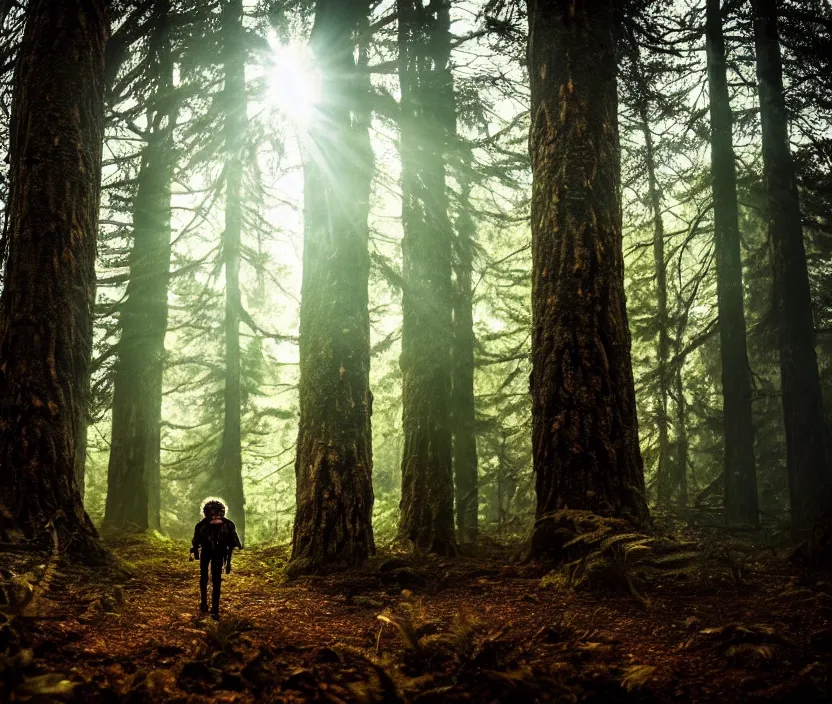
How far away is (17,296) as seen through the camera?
5.89m

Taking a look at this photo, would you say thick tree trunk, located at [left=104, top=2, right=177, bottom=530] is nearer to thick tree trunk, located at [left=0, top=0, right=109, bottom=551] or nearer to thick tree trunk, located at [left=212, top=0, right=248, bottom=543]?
thick tree trunk, located at [left=212, top=0, right=248, bottom=543]

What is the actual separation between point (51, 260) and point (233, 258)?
28.9 ft

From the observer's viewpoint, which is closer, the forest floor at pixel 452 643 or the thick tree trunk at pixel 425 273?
the forest floor at pixel 452 643

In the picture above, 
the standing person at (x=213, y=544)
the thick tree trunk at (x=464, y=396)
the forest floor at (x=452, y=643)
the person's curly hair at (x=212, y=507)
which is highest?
the thick tree trunk at (x=464, y=396)

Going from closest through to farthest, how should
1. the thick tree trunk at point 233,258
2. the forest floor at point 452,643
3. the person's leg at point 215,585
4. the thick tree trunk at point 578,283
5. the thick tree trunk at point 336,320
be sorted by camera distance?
the forest floor at point 452,643 → the person's leg at point 215,585 → the thick tree trunk at point 578,283 → the thick tree trunk at point 336,320 → the thick tree trunk at point 233,258

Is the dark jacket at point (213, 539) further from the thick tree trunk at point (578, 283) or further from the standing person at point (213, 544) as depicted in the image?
the thick tree trunk at point (578, 283)

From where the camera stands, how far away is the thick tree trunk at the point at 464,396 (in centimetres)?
1140

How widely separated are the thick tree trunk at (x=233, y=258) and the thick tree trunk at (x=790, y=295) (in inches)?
436

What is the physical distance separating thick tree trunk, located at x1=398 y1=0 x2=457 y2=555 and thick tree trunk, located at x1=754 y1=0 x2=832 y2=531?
677cm

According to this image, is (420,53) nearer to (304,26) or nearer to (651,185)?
(304,26)

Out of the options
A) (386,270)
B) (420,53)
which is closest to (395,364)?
(386,270)

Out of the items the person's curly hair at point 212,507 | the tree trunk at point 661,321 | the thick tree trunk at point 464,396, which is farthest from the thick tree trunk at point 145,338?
the tree trunk at point 661,321

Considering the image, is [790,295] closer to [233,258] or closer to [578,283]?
[578,283]

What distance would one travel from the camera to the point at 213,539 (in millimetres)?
4340
